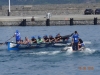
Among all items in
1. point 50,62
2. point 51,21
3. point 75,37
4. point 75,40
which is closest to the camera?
point 50,62

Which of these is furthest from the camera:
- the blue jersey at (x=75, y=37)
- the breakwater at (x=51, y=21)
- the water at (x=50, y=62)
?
the breakwater at (x=51, y=21)

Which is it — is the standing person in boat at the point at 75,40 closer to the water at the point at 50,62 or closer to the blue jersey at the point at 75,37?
the blue jersey at the point at 75,37

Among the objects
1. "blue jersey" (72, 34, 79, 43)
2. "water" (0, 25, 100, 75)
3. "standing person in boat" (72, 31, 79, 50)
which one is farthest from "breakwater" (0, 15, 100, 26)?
"blue jersey" (72, 34, 79, 43)

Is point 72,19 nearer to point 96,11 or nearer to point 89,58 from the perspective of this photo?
point 96,11

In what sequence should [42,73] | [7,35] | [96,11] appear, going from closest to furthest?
1. [42,73]
2. [7,35]
3. [96,11]

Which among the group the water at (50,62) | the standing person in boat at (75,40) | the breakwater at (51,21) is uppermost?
the breakwater at (51,21)

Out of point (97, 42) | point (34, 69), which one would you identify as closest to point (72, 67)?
point (34, 69)

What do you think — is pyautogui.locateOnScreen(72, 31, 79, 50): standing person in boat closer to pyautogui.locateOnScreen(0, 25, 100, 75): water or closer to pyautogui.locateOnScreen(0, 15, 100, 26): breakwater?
pyautogui.locateOnScreen(0, 25, 100, 75): water

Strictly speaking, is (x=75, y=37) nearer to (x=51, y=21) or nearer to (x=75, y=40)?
(x=75, y=40)

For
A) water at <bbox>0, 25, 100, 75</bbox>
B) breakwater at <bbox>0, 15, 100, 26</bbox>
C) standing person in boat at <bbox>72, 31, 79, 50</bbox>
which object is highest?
breakwater at <bbox>0, 15, 100, 26</bbox>

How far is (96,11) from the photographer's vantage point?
423ft

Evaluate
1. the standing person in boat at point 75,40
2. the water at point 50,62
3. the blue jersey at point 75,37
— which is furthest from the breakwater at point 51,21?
the blue jersey at point 75,37

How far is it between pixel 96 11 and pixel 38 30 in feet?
109

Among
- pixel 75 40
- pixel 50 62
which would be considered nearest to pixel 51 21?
pixel 75 40
